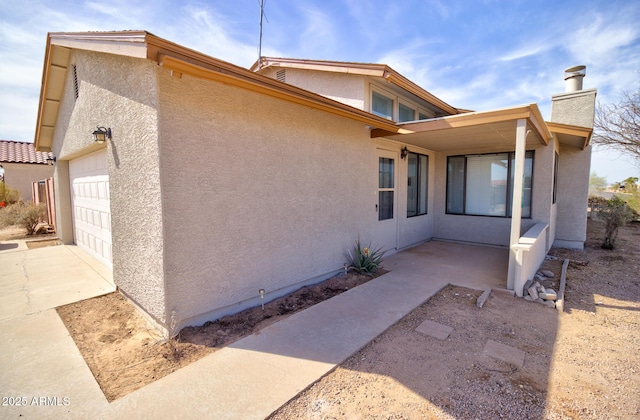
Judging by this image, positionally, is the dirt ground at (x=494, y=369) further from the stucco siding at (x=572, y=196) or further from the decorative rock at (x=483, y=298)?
the stucco siding at (x=572, y=196)

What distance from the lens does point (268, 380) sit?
289cm

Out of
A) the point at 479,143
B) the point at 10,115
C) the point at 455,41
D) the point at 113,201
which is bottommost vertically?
the point at 113,201

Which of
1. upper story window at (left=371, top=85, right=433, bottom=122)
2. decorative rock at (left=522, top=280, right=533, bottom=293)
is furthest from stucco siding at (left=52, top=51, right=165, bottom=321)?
decorative rock at (left=522, top=280, right=533, bottom=293)

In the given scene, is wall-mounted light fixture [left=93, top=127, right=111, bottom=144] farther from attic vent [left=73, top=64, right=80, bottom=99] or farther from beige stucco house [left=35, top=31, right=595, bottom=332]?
attic vent [left=73, top=64, right=80, bottom=99]

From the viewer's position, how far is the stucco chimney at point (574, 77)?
349 inches

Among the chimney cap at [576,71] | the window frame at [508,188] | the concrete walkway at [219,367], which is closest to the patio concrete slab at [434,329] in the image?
the concrete walkway at [219,367]

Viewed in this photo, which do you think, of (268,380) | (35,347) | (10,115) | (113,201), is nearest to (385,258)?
(268,380)

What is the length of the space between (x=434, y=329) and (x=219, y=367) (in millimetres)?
2829

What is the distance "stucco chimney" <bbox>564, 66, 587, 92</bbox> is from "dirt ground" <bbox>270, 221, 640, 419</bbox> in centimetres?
708

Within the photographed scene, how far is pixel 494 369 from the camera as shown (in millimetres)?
3189

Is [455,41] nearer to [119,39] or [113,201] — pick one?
[119,39]

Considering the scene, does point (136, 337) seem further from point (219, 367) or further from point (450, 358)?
point (450, 358)

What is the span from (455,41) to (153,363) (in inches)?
492

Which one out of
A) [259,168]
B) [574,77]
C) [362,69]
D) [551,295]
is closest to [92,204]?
[259,168]
